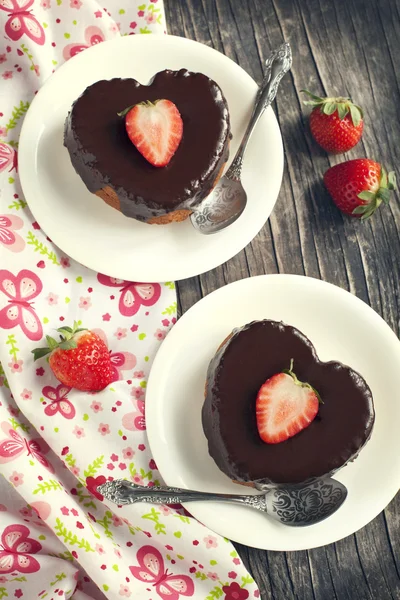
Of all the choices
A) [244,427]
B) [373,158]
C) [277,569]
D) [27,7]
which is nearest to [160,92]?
[27,7]

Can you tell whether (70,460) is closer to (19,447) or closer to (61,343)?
(19,447)

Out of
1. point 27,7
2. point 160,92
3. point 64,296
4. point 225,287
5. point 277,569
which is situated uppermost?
point 27,7

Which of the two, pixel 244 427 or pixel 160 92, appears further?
pixel 160 92

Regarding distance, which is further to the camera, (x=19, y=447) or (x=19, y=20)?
(x=19, y=20)

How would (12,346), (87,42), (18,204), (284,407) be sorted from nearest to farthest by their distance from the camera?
(284,407), (12,346), (18,204), (87,42)

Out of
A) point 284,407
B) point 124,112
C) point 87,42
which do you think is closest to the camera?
point 284,407

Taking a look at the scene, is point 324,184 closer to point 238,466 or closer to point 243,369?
point 243,369

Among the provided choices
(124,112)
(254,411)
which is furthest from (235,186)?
(254,411)
